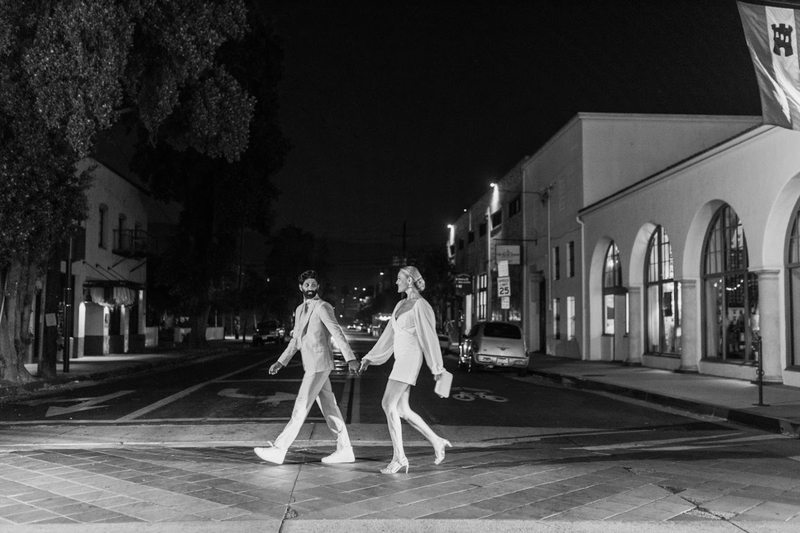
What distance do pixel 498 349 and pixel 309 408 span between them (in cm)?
1555

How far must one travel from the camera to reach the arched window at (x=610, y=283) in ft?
87.9

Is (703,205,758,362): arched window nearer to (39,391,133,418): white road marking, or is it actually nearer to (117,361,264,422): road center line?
(117,361,264,422): road center line

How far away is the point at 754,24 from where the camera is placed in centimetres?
1098

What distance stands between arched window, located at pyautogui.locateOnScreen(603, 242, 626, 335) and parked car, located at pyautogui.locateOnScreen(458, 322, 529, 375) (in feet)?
17.3

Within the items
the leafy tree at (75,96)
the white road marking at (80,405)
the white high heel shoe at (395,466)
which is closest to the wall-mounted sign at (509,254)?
the leafy tree at (75,96)

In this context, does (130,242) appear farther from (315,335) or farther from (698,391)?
(315,335)

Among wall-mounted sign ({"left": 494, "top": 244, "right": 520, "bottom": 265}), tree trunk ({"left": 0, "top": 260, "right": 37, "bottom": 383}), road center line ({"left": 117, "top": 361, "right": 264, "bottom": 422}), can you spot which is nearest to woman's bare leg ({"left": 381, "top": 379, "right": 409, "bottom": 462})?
road center line ({"left": 117, "top": 361, "right": 264, "bottom": 422})

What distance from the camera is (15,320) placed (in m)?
18.2

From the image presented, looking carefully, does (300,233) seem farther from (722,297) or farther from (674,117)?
(722,297)

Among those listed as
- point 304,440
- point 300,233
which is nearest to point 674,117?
point 304,440

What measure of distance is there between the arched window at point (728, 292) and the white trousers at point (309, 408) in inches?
A: 511

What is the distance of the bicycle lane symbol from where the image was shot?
568 inches

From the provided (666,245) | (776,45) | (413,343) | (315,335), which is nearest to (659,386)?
(666,245)

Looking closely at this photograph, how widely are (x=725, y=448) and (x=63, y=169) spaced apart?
1478cm
